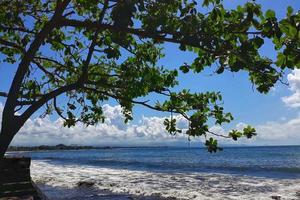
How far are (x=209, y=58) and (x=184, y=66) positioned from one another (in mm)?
401

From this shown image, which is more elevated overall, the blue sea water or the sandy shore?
the blue sea water

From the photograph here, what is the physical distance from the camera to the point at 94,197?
23.5 meters

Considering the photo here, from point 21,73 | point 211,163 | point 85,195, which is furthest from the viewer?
point 211,163

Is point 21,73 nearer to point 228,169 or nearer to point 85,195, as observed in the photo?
point 85,195

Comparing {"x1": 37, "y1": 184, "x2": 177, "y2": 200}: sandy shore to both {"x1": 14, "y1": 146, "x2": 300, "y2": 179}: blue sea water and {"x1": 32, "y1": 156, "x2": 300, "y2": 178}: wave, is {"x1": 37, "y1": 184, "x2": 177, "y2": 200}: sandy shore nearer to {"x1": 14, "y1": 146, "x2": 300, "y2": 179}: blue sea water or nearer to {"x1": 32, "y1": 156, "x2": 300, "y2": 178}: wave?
{"x1": 14, "y1": 146, "x2": 300, "y2": 179}: blue sea water

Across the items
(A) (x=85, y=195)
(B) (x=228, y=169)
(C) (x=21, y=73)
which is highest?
(C) (x=21, y=73)

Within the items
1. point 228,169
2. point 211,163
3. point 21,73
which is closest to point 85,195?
point 21,73

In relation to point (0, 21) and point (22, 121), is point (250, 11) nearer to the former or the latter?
point (22, 121)

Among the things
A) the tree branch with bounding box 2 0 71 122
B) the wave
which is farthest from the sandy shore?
the wave

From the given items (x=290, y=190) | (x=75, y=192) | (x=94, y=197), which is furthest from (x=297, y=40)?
(x=290, y=190)

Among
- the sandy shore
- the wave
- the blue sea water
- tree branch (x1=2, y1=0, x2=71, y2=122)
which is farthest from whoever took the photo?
the blue sea water

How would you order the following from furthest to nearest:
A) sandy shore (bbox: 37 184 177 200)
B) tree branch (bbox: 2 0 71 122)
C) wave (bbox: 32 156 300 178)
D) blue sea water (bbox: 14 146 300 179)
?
blue sea water (bbox: 14 146 300 179) → wave (bbox: 32 156 300 178) → sandy shore (bbox: 37 184 177 200) → tree branch (bbox: 2 0 71 122)

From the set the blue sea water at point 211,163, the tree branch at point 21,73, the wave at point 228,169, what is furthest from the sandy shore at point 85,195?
the wave at point 228,169

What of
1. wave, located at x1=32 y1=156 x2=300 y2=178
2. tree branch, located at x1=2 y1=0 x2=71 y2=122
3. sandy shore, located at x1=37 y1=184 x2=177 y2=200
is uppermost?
tree branch, located at x1=2 y1=0 x2=71 y2=122
